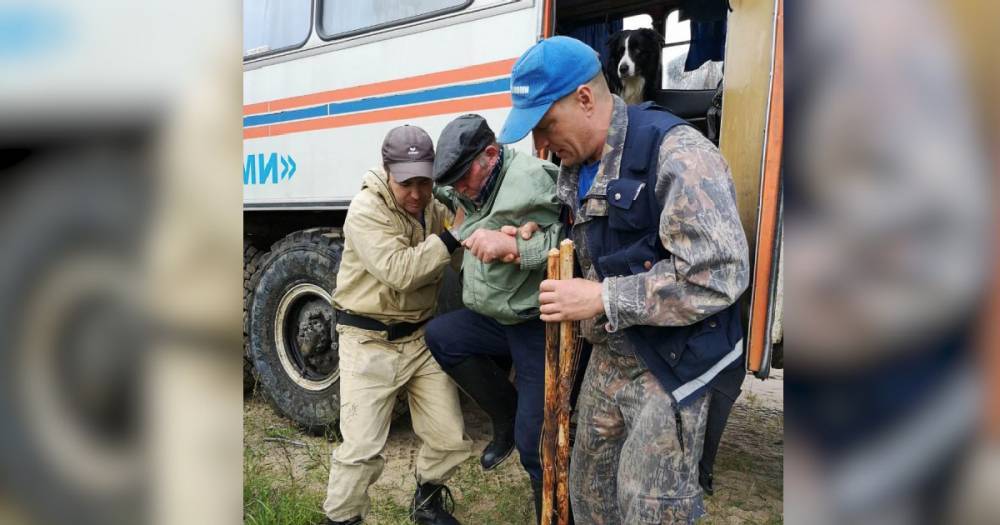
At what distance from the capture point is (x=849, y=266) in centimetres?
43

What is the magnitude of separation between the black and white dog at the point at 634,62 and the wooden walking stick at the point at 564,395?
298cm

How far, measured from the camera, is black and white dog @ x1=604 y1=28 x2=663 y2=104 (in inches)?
184

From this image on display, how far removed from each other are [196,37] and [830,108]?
1.28 feet

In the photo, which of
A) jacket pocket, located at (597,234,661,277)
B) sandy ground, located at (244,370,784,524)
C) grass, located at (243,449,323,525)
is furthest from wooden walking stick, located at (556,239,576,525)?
grass, located at (243,449,323,525)

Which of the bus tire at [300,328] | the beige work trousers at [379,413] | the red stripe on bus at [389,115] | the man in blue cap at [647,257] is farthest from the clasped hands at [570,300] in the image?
the bus tire at [300,328]

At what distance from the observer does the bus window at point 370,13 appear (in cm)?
351

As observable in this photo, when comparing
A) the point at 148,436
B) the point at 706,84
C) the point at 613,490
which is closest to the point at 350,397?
the point at 613,490

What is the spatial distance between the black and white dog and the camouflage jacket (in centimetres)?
301

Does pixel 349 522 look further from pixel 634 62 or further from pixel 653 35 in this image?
pixel 653 35

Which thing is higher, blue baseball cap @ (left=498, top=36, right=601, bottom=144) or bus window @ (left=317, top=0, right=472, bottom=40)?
bus window @ (left=317, top=0, right=472, bottom=40)

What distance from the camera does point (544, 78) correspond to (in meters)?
1.88

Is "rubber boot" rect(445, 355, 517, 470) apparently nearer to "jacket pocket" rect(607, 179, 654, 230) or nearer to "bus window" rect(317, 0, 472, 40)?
"jacket pocket" rect(607, 179, 654, 230)

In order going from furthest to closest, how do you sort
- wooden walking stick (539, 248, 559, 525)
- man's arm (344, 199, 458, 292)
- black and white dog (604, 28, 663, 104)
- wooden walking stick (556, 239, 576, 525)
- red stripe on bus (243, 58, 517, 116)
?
black and white dog (604, 28, 663, 104), red stripe on bus (243, 58, 517, 116), man's arm (344, 199, 458, 292), wooden walking stick (539, 248, 559, 525), wooden walking stick (556, 239, 576, 525)

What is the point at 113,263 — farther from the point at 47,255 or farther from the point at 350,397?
the point at 350,397
